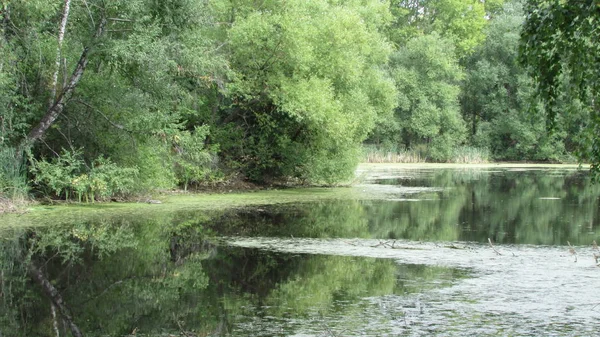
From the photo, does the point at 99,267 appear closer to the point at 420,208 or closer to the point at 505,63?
the point at 420,208

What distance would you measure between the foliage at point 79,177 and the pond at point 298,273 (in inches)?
35.1

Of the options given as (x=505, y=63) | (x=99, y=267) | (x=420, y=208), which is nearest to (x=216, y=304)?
(x=99, y=267)

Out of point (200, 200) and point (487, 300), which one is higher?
point (200, 200)

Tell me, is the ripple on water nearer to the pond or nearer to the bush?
the pond

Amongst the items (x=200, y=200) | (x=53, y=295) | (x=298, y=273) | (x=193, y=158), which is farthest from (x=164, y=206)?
(x=53, y=295)

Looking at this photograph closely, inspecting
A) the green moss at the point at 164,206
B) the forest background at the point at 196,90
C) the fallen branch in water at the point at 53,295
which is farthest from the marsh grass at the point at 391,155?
the fallen branch in water at the point at 53,295

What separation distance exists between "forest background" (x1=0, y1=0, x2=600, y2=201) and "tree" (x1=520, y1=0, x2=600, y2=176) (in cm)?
2

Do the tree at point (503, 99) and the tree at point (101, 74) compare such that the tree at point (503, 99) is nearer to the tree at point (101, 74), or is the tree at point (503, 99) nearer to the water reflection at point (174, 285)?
the tree at point (101, 74)

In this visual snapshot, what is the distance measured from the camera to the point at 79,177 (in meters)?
18.1

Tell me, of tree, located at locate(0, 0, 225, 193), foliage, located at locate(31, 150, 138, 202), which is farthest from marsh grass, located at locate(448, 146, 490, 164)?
foliage, located at locate(31, 150, 138, 202)

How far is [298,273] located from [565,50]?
179 inches

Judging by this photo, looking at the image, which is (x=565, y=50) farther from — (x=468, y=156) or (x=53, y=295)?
(x=468, y=156)

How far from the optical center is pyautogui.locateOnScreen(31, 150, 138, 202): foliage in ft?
58.6

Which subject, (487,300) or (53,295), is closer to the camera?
(487,300)
